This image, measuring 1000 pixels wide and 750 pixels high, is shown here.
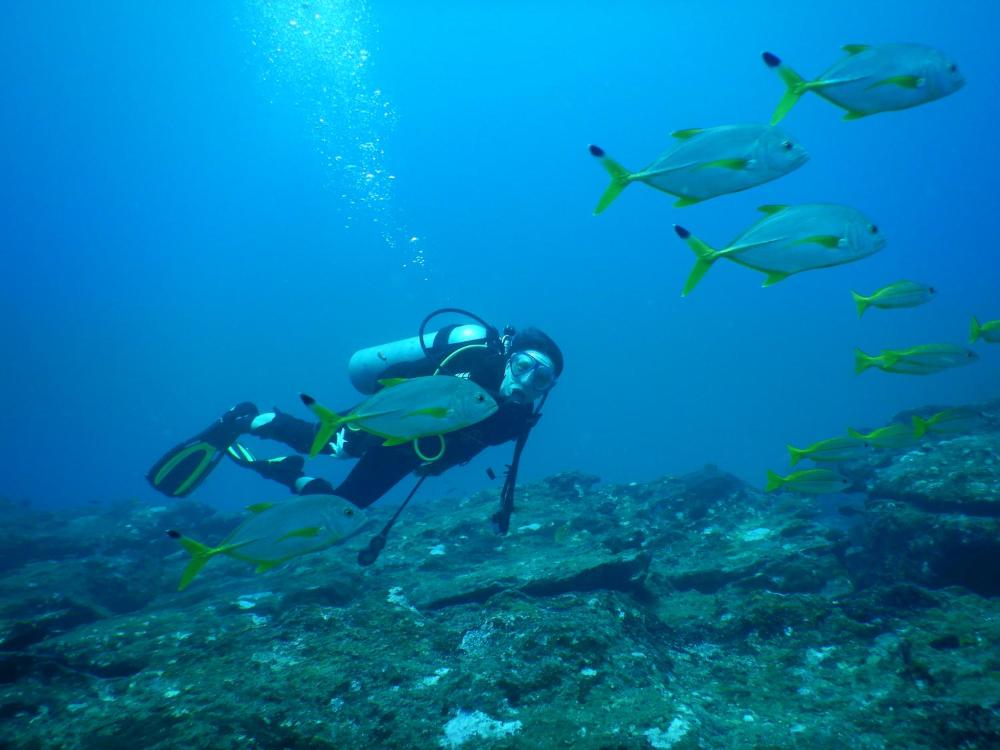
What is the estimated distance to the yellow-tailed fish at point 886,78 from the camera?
2.85 m

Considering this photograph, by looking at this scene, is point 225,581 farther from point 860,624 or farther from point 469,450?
point 860,624

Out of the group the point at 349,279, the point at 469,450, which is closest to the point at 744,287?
the point at 349,279

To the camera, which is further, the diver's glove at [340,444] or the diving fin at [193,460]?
the diving fin at [193,460]

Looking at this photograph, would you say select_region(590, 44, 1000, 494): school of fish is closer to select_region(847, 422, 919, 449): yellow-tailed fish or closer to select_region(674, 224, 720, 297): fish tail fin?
select_region(674, 224, 720, 297): fish tail fin

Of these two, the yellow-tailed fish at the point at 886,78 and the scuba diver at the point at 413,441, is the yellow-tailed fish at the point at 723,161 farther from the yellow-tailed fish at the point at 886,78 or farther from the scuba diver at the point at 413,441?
the scuba diver at the point at 413,441

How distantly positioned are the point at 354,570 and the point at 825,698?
5.58 meters

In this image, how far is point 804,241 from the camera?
9.20ft

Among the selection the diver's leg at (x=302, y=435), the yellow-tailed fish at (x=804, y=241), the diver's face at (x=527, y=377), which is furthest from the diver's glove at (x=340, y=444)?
the yellow-tailed fish at (x=804, y=241)

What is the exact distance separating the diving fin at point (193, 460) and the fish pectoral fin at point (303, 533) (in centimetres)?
534

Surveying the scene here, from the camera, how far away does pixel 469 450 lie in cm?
569

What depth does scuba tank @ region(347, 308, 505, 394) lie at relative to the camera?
Result: 6.24m

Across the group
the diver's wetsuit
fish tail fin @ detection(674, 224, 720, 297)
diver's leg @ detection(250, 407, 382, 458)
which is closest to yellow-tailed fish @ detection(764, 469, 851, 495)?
the diver's wetsuit

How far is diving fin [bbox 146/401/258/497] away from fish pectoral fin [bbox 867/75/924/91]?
8622mm

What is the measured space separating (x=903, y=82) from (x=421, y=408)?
3511 millimetres
